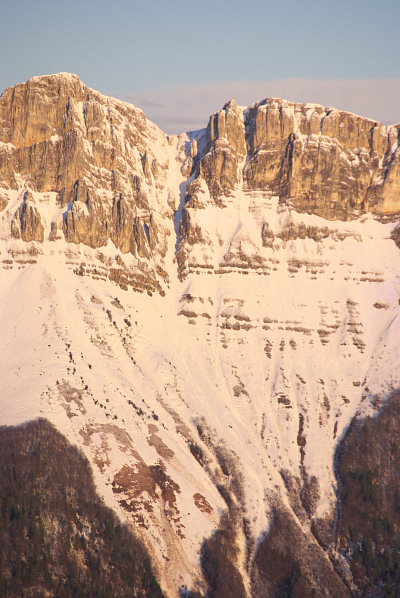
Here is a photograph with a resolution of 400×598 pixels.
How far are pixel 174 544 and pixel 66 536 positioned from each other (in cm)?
2883

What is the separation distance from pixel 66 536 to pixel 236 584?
43223 millimetres

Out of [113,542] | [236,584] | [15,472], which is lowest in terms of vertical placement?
[236,584]

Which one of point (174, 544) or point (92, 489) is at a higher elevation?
point (92, 489)

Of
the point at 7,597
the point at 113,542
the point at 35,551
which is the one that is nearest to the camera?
the point at 7,597

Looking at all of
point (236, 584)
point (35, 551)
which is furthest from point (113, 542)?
point (236, 584)

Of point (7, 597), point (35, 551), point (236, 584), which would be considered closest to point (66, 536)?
point (35, 551)

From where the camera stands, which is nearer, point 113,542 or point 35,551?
point 35,551

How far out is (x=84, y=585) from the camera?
580ft

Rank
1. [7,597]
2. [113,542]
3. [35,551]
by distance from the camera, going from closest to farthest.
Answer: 1. [7,597]
2. [35,551]
3. [113,542]

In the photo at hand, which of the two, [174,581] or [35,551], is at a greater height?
[35,551]

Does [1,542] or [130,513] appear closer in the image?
[1,542]

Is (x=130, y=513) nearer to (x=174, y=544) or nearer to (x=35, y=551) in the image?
(x=174, y=544)

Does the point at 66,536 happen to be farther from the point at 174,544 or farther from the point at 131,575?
the point at 174,544

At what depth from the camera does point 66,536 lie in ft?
600
